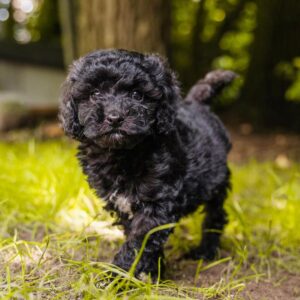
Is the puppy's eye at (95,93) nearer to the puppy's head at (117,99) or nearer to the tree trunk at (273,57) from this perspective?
the puppy's head at (117,99)

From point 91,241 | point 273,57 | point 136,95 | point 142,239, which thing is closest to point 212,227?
point 91,241

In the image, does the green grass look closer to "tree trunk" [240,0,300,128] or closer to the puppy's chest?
the puppy's chest

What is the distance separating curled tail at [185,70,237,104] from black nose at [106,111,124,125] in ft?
4.45

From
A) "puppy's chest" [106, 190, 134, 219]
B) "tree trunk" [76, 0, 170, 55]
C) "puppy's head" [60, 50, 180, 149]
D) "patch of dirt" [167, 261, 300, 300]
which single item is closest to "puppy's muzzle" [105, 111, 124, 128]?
"puppy's head" [60, 50, 180, 149]

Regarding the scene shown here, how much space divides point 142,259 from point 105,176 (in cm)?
52

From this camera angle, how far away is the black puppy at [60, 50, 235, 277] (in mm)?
2773

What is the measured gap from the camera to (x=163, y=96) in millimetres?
2965

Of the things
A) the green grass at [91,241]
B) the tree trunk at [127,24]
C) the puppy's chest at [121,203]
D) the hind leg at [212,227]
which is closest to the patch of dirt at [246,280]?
the green grass at [91,241]

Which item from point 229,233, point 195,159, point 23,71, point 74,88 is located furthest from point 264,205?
point 23,71

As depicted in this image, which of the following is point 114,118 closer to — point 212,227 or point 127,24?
point 212,227

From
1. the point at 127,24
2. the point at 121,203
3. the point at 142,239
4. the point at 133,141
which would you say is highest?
the point at 127,24

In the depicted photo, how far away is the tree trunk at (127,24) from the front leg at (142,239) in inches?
138

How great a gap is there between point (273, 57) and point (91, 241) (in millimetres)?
6457

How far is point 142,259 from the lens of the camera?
290 cm
